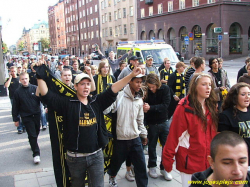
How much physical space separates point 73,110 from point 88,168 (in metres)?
0.74

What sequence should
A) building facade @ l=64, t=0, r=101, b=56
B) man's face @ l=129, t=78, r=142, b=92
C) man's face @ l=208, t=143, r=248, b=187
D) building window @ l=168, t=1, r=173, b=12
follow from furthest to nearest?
building facade @ l=64, t=0, r=101, b=56, building window @ l=168, t=1, r=173, b=12, man's face @ l=129, t=78, r=142, b=92, man's face @ l=208, t=143, r=248, b=187

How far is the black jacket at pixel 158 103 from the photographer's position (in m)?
4.91

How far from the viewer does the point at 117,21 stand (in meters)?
59.4

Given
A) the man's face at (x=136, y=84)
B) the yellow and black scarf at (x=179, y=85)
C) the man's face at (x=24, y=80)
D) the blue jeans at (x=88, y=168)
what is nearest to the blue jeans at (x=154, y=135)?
the man's face at (x=136, y=84)

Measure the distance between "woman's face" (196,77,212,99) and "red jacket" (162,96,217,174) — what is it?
19cm

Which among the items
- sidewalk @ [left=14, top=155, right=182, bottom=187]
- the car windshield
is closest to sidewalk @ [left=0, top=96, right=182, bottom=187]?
sidewalk @ [left=14, top=155, right=182, bottom=187]

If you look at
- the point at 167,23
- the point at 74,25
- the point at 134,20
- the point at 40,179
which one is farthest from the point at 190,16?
the point at 74,25

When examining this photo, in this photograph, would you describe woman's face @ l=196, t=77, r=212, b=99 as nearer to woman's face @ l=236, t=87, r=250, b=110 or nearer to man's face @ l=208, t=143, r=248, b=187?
woman's face @ l=236, t=87, r=250, b=110

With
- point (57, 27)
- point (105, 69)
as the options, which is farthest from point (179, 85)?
point (57, 27)

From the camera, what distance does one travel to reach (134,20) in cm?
5259

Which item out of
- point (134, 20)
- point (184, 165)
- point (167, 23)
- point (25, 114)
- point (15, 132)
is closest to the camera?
point (184, 165)

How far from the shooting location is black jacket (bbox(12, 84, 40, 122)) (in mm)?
6102

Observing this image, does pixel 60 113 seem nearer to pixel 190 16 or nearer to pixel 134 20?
pixel 190 16

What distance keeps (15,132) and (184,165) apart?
6.55m
